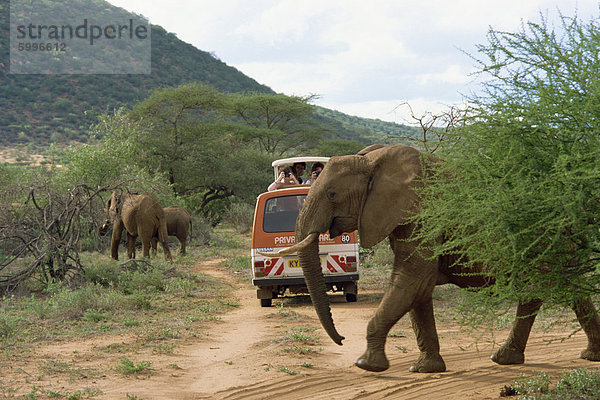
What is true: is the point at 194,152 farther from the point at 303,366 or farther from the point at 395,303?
the point at 395,303

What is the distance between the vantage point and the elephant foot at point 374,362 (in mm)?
5742

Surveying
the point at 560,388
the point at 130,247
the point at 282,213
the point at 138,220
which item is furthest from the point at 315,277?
the point at 130,247

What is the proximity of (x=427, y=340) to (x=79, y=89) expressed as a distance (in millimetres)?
51847

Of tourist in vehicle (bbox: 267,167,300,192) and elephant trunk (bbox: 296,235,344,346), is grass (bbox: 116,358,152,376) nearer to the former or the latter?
elephant trunk (bbox: 296,235,344,346)

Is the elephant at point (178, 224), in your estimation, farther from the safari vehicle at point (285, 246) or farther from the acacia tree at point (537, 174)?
the acacia tree at point (537, 174)

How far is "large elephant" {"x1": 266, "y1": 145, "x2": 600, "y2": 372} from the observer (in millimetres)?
5695

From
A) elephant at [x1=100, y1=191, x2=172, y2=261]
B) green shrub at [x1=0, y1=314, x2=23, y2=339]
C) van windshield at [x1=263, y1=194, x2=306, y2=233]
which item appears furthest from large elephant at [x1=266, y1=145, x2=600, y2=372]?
elephant at [x1=100, y1=191, x2=172, y2=261]

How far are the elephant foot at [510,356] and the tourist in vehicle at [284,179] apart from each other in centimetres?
581

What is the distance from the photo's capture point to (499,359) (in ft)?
20.4

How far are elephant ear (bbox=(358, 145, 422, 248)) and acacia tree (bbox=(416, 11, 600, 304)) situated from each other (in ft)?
3.31

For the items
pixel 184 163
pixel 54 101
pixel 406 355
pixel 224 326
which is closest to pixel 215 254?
pixel 184 163

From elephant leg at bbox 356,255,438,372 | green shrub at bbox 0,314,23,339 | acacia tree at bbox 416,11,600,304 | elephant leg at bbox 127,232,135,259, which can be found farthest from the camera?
elephant leg at bbox 127,232,135,259

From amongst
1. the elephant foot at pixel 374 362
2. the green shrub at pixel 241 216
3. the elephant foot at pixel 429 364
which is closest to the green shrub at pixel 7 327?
the elephant foot at pixel 374 362

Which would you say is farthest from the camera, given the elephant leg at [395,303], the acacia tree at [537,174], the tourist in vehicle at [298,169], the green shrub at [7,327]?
the tourist in vehicle at [298,169]
